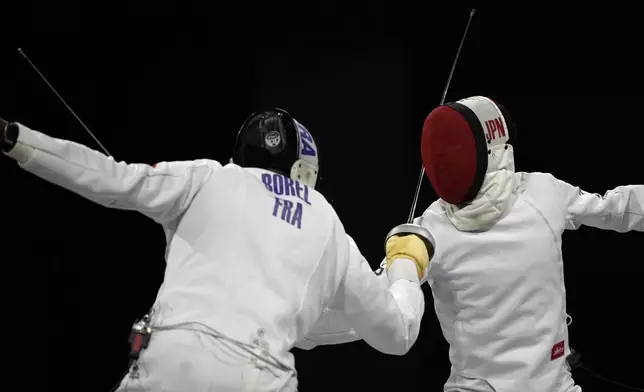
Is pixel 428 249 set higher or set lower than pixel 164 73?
lower

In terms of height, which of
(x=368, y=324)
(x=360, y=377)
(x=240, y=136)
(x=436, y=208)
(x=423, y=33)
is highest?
(x=423, y=33)

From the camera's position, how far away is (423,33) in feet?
10.4

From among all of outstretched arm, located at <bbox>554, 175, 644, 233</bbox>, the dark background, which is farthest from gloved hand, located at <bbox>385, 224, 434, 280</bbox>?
the dark background

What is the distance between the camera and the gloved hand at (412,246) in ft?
6.86

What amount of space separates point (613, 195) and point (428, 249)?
2.07 feet

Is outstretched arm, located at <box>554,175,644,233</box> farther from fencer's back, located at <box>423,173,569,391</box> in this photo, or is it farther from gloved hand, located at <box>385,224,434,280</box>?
gloved hand, located at <box>385,224,434,280</box>

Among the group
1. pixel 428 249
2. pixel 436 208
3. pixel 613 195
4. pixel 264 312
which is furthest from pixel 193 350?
pixel 613 195

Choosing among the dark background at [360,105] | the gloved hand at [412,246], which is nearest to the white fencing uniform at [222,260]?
the gloved hand at [412,246]

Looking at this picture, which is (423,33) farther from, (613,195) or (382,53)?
(613,195)

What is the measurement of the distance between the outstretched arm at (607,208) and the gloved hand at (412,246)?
46 cm

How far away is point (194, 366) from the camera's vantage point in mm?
1582

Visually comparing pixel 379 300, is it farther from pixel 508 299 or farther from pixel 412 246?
pixel 508 299

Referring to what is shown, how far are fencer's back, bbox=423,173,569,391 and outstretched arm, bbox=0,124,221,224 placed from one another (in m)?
0.82

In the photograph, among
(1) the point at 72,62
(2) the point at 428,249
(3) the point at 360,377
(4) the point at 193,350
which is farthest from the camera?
(3) the point at 360,377
